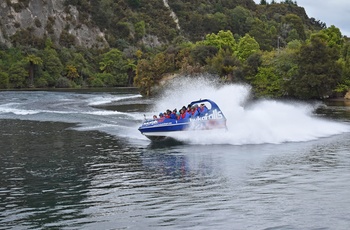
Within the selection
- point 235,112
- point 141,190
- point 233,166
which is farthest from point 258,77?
point 141,190

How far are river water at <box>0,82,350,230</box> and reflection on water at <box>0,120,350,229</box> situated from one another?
0.13 ft

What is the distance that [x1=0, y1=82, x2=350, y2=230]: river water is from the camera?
1798cm

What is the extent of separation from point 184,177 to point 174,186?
2168 mm

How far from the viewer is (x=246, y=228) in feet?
55.0

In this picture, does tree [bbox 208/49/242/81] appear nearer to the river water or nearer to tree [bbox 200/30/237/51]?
tree [bbox 200/30/237/51]

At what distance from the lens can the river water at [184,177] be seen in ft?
59.0

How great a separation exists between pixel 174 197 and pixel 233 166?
7.46 m

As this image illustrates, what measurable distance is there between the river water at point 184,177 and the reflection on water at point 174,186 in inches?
1.6

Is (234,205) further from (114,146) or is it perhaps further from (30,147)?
(30,147)

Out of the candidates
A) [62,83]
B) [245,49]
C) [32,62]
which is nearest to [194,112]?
[245,49]

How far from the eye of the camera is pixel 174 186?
2314 cm

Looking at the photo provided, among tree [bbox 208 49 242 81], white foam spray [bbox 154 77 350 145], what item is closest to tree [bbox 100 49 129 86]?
tree [bbox 208 49 242 81]

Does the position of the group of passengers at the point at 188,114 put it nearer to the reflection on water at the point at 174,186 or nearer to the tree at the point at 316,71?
the reflection on water at the point at 174,186

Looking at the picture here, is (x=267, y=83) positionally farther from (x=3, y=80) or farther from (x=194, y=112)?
(x=3, y=80)
